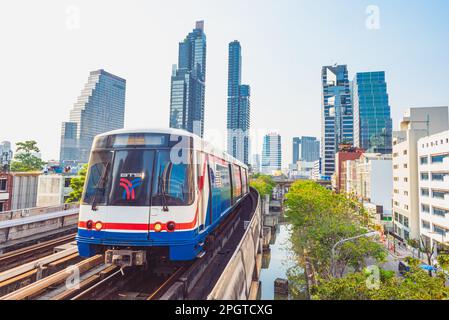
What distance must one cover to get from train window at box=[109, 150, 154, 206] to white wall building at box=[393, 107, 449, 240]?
31.3 meters

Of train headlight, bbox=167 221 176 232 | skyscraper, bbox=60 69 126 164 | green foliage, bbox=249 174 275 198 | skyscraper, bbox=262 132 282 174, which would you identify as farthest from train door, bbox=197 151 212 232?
skyscraper, bbox=262 132 282 174

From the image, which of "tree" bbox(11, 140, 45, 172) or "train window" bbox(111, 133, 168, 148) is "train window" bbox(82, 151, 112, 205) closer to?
"train window" bbox(111, 133, 168, 148)

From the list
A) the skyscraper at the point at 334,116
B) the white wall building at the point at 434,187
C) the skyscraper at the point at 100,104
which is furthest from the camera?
the skyscraper at the point at 334,116

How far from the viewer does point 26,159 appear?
118ft

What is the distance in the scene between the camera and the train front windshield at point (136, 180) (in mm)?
5500

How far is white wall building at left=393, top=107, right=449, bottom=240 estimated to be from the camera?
29.1 meters

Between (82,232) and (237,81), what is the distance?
13922cm

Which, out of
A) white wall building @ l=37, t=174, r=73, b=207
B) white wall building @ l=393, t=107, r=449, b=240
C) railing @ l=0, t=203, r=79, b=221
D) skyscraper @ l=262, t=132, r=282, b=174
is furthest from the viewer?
skyscraper @ l=262, t=132, r=282, b=174

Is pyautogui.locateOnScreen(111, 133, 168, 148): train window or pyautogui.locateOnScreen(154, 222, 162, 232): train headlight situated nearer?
pyautogui.locateOnScreen(154, 222, 162, 232): train headlight

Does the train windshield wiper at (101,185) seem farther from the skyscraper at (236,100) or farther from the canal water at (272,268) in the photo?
the skyscraper at (236,100)

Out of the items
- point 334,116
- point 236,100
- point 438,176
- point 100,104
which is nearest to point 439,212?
point 438,176

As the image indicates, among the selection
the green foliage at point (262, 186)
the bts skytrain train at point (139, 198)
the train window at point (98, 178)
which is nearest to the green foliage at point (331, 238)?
the bts skytrain train at point (139, 198)

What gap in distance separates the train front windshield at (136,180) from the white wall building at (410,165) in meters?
30.8

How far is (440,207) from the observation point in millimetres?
25250
